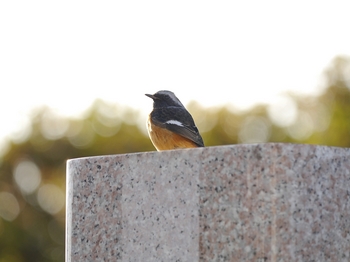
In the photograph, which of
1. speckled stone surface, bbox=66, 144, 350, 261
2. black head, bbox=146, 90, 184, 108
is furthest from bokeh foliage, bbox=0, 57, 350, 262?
speckled stone surface, bbox=66, 144, 350, 261

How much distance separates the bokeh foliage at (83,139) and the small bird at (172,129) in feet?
60.0

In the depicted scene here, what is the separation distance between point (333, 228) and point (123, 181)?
1.79 metres

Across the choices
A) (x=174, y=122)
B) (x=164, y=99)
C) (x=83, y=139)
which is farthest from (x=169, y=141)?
(x=83, y=139)

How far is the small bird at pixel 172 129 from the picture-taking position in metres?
10.3

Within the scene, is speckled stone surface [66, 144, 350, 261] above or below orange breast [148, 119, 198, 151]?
below

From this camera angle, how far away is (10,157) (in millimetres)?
31359

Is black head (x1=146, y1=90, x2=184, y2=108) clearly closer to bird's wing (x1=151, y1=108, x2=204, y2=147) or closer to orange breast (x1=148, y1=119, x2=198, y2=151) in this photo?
bird's wing (x1=151, y1=108, x2=204, y2=147)

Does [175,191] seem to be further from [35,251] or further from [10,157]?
[10,157]

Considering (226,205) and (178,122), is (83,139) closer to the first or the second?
(178,122)

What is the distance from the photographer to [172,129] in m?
10.4

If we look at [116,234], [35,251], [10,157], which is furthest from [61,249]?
[116,234]

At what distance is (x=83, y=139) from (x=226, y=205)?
91.0ft

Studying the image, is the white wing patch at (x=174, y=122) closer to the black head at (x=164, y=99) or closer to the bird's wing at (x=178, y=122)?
the bird's wing at (x=178, y=122)

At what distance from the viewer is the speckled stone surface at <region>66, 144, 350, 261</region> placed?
5430 mm
